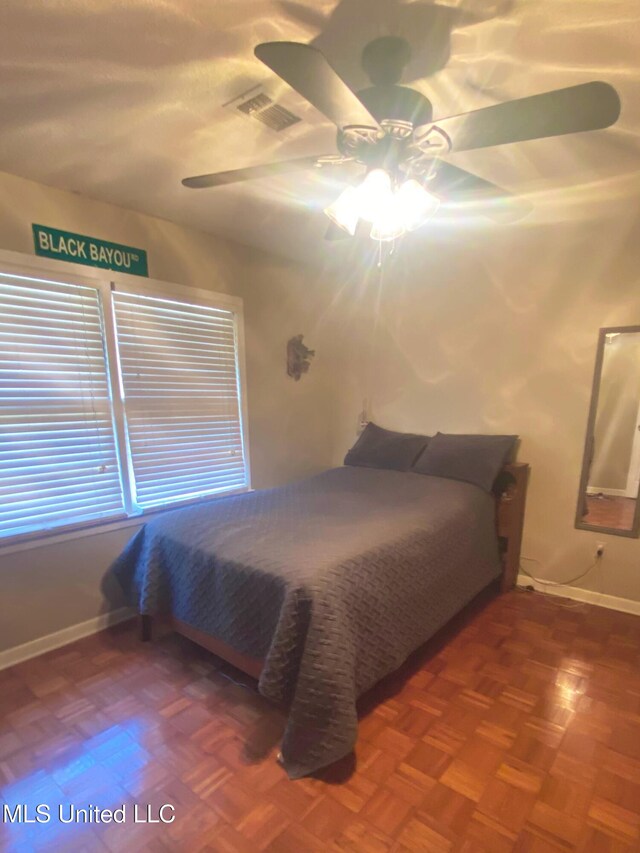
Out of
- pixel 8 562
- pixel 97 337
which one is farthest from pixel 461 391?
pixel 8 562

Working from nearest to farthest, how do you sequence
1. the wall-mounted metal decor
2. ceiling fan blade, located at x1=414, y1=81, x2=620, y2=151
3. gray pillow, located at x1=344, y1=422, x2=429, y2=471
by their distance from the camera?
ceiling fan blade, located at x1=414, y1=81, x2=620, y2=151, gray pillow, located at x1=344, y1=422, x2=429, y2=471, the wall-mounted metal decor

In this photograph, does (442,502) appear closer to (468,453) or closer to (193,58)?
(468,453)

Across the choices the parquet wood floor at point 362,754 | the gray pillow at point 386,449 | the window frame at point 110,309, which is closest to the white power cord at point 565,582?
the parquet wood floor at point 362,754

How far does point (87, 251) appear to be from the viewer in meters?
2.20

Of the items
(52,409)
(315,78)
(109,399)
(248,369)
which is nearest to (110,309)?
(109,399)

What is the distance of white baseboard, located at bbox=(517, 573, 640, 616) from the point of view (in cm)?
248

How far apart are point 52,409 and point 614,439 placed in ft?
10.2

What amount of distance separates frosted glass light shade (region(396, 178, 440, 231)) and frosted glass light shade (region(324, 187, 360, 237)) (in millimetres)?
156

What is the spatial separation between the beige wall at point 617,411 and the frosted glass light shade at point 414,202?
158 cm

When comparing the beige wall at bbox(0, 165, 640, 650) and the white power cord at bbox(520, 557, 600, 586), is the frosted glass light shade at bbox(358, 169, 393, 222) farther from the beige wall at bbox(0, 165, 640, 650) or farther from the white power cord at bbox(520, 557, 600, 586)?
the white power cord at bbox(520, 557, 600, 586)

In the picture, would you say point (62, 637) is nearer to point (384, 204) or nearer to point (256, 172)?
point (256, 172)

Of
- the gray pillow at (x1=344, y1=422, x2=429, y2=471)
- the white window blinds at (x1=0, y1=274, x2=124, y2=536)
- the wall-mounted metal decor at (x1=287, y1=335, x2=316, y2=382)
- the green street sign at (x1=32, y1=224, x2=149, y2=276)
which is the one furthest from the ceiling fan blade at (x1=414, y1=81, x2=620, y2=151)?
the wall-mounted metal decor at (x1=287, y1=335, x2=316, y2=382)

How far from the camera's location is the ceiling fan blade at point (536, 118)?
1.04m

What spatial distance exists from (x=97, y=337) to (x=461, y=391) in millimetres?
2382
